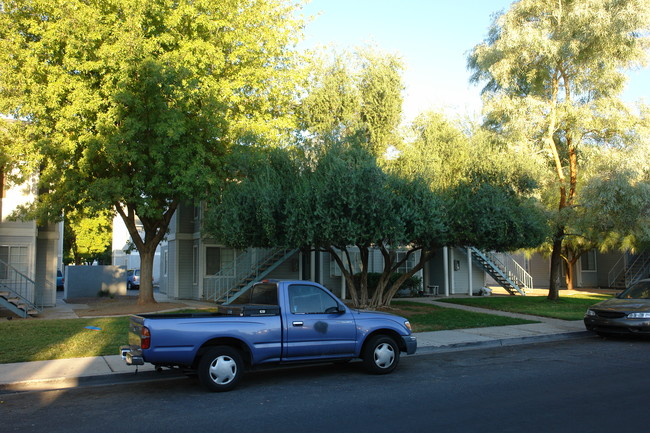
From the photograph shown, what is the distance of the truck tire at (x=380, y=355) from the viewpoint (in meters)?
9.09

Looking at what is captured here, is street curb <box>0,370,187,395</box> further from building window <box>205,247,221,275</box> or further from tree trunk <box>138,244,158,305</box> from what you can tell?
building window <box>205,247,221,275</box>

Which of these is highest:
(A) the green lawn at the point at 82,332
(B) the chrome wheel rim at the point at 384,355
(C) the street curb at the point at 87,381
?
(B) the chrome wheel rim at the point at 384,355

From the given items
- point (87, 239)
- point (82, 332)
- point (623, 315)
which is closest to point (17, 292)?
point (82, 332)

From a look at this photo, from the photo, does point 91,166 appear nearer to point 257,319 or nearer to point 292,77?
point 292,77

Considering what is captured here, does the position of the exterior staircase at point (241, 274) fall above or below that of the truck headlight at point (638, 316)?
above

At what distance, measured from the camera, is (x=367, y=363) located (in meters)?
9.09

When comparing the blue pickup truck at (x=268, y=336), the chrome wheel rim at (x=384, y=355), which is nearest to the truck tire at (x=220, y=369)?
the blue pickup truck at (x=268, y=336)

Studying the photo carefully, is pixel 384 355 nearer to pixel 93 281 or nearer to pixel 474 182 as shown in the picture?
pixel 474 182

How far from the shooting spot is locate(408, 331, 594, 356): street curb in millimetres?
11962

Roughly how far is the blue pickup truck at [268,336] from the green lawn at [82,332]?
358 centimetres

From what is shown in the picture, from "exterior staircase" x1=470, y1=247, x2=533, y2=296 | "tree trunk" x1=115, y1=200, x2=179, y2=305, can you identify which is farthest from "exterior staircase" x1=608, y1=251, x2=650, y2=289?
"tree trunk" x1=115, y1=200, x2=179, y2=305

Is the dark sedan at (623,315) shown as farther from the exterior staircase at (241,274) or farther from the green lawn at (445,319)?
the exterior staircase at (241,274)

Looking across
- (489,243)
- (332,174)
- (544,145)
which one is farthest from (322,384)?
(544,145)

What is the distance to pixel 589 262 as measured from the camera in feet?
116
